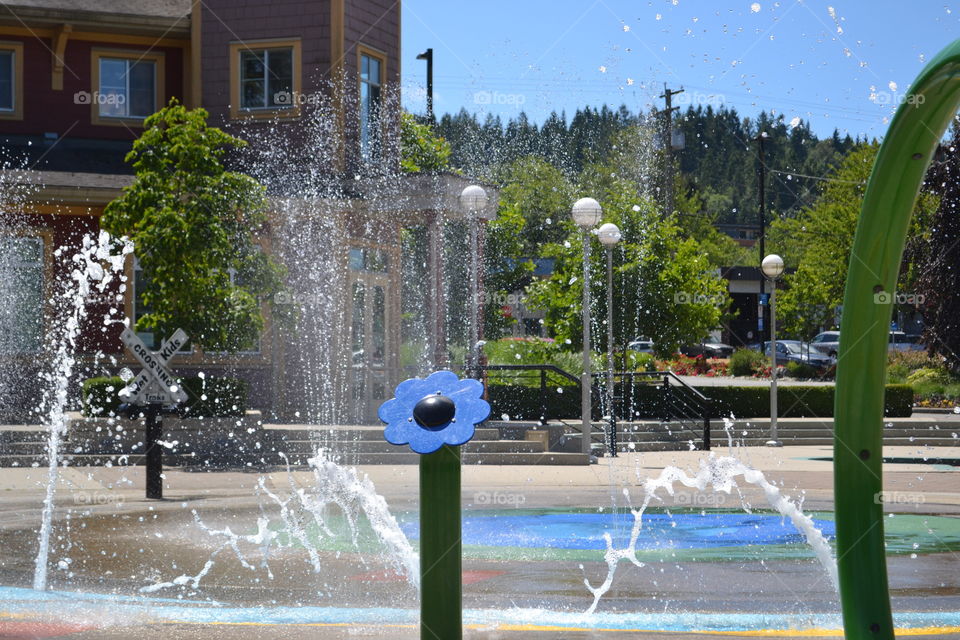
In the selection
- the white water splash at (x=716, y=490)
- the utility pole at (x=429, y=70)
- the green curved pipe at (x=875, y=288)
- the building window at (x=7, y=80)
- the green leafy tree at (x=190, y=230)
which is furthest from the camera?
the utility pole at (x=429, y=70)

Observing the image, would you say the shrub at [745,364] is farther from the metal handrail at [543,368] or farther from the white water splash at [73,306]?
the white water splash at [73,306]

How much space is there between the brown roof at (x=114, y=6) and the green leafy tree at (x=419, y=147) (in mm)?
11241

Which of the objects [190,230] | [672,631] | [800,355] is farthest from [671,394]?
[800,355]

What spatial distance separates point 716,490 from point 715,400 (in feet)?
34.7

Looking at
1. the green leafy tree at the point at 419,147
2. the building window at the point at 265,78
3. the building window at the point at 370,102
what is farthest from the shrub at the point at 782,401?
the green leafy tree at the point at 419,147

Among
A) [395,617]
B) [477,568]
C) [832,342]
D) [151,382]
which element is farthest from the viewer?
[832,342]

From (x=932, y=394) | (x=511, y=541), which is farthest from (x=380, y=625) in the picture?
(x=932, y=394)

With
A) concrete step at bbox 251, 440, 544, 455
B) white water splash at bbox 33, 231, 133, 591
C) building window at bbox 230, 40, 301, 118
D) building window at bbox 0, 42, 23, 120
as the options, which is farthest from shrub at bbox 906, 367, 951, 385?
building window at bbox 0, 42, 23, 120

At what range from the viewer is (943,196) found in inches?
910

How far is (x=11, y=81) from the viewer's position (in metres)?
25.6

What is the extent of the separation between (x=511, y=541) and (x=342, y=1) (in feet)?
54.4

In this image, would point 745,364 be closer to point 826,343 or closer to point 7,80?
point 826,343

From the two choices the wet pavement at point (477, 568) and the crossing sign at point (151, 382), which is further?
the crossing sign at point (151, 382)

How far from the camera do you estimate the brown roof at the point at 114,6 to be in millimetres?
24969
